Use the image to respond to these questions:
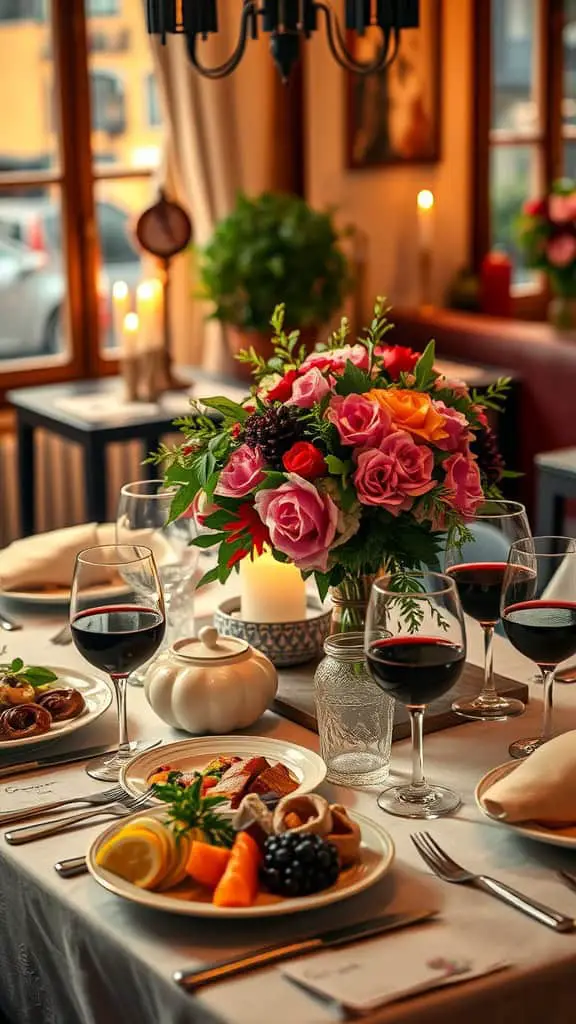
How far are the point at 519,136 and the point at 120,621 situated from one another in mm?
4103

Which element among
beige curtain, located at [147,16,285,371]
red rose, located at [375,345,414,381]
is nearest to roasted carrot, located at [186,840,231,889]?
red rose, located at [375,345,414,381]

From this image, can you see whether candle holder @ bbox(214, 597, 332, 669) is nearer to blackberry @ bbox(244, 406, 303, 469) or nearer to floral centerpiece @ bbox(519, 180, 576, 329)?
blackberry @ bbox(244, 406, 303, 469)

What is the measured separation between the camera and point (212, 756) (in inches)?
57.5

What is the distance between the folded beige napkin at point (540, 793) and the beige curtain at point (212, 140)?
314 cm

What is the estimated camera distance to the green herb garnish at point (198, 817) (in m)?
1.21

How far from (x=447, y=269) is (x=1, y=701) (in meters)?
3.60

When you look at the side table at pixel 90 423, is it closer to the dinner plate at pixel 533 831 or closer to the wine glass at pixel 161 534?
the wine glass at pixel 161 534

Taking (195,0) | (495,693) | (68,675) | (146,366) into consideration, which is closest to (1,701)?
(68,675)

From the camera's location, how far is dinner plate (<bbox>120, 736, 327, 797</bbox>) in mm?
1385

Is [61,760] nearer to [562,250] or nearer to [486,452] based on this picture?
[486,452]

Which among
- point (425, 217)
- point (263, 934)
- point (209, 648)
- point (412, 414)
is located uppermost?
point (425, 217)

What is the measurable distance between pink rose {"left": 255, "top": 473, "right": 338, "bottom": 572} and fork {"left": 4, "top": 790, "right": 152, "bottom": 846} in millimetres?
281

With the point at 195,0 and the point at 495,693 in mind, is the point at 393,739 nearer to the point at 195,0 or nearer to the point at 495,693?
the point at 495,693

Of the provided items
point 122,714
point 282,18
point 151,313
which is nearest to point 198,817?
point 122,714
